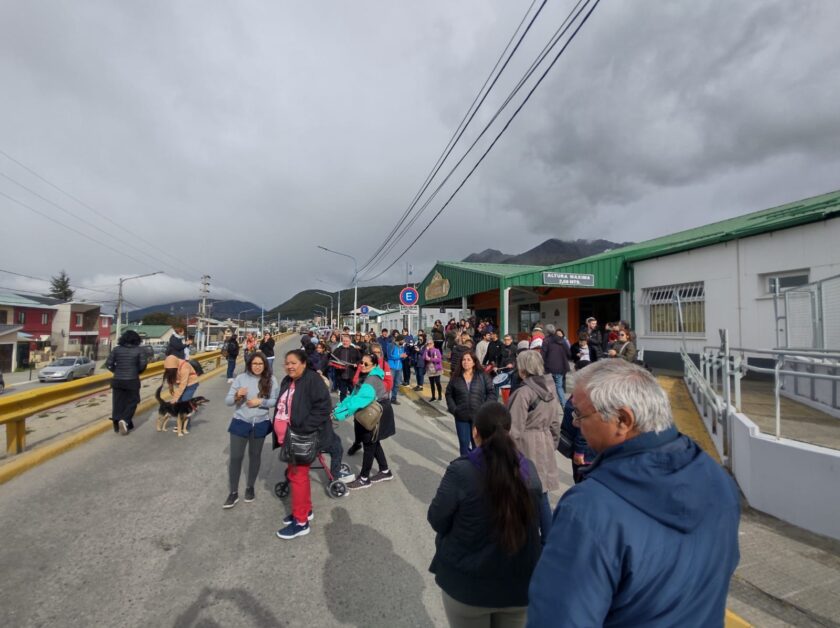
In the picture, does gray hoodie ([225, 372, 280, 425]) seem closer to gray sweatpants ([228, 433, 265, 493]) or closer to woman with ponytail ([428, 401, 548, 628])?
gray sweatpants ([228, 433, 265, 493])

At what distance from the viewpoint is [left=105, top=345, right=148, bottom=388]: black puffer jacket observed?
740cm

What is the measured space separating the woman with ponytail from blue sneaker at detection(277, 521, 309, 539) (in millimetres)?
2327

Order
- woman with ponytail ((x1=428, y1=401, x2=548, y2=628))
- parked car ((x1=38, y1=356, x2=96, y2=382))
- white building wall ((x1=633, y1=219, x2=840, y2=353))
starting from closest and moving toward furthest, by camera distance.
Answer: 1. woman with ponytail ((x1=428, y1=401, x2=548, y2=628))
2. white building wall ((x1=633, y1=219, x2=840, y2=353))
3. parked car ((x1=38, y1=356, x2=96, y2=382))

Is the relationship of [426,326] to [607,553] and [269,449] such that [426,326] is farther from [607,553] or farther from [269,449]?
[607,553]

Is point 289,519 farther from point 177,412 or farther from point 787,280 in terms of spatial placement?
point 787,280

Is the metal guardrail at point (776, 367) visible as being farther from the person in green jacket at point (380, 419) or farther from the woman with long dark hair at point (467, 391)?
the person in green jacket at point (380, 419)

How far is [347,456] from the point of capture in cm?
647

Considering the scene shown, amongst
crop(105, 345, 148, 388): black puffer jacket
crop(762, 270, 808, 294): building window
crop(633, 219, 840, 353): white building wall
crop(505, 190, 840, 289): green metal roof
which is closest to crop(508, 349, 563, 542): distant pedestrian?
crop(105, 345, 148, 388): black puffer jacket

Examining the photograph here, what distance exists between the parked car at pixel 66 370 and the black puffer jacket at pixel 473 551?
1448 inches

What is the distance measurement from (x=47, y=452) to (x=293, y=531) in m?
4.76

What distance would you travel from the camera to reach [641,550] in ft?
3.45

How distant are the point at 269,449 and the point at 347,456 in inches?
52.9

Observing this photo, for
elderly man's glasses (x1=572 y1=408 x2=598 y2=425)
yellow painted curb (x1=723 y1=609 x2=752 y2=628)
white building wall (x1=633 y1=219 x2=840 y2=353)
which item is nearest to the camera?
elderly man's glasses (x1=572 y1=408 x2=598 y2=425)

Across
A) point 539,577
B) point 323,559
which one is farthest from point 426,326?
point 539,577
